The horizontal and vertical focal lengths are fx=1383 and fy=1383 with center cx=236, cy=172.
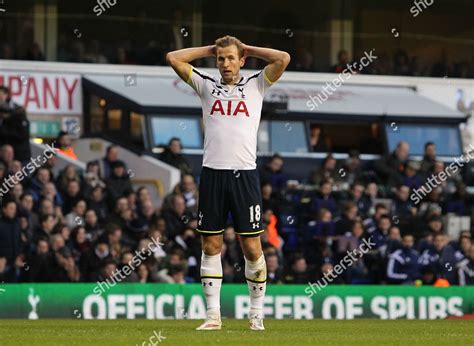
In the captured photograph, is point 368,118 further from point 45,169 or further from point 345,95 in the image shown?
point 45,169

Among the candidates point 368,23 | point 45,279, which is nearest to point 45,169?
point 45,279

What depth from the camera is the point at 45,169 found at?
72.9 ft

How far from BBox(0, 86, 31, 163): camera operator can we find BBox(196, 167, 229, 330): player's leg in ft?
35.9

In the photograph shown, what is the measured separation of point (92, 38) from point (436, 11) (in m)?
8.17

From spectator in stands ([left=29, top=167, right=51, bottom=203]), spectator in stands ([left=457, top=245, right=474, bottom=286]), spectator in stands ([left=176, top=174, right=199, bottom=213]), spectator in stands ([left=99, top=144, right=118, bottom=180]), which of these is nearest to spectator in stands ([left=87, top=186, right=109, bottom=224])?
spectator in stands ([left=29, top=167, right=51, bottom=203])

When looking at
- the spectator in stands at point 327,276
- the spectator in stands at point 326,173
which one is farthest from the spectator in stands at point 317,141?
the spectator in stands at point 327,276

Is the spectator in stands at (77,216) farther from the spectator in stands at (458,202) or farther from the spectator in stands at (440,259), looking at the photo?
the spectator in stands at (458,202)

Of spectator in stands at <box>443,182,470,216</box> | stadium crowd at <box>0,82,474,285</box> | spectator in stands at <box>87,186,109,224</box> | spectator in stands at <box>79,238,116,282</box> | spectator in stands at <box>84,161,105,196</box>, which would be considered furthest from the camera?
spectator in stands at <box>443,182,470,216</box>

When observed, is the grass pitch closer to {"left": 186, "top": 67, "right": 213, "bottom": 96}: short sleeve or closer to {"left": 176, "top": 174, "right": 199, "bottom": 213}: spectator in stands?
{"left": 186, "top": 67, "right": 213, "bottom": 96}: short sleeve

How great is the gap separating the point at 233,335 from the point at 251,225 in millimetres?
1183

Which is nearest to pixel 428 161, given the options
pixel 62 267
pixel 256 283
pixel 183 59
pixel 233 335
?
pixel 62 267

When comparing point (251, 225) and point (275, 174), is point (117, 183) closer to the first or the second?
point (275, 174)

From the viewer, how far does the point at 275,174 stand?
80.0 feet

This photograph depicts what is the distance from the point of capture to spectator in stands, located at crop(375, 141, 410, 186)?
26.1 metres
